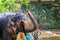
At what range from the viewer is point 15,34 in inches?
27.4

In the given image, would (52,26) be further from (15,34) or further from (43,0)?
(15,34)

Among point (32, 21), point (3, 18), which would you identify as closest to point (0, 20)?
point (3, 18)

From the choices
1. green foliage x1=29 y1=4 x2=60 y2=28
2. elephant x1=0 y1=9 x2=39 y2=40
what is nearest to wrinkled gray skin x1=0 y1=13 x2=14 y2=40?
elephant x1=0 y1=9 x2=39 y2=40

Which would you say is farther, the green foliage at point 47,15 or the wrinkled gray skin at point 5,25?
the green foliage at point 47,15

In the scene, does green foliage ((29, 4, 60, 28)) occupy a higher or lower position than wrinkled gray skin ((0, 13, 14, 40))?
lower

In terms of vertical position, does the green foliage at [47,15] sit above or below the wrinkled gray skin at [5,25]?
below

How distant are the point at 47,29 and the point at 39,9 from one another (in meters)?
0.57

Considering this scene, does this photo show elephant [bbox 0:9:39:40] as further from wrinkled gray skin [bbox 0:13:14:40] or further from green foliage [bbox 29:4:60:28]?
green foliage [bbox 29:4:60:28]

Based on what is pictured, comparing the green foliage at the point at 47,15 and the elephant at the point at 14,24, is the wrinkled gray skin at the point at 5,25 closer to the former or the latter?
the elephant at the point at 14,24

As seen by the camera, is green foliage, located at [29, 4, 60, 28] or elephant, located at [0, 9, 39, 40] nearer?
elephant, located at [0, 9, 39, 40]

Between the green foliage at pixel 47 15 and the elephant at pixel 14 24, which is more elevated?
the elephant at pixel 14 24

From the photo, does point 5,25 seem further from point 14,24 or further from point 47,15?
point 47,15

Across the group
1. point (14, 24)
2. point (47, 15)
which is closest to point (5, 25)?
point (14, 24)

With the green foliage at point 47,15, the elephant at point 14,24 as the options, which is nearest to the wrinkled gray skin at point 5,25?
the elephant at point 14,24
